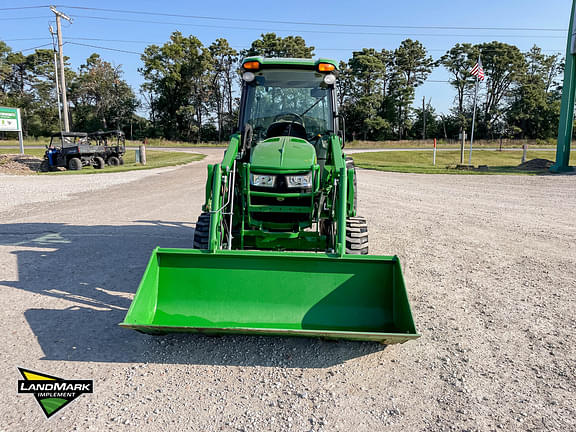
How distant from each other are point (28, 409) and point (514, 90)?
64.5 meters

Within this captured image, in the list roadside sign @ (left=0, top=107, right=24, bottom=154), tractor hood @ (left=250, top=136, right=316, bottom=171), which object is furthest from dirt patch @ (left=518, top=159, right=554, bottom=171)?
roadside sign @ (left=0, top=107, right=24, bottom=154)

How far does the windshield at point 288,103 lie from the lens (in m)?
5.71

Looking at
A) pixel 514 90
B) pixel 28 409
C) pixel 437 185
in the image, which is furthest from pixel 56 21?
pixel 514 90

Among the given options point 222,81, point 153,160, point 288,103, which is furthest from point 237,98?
point 288,103

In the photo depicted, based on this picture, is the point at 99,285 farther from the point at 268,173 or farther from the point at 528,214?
the point at 528,214

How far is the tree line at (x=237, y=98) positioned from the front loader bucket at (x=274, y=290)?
51.0m

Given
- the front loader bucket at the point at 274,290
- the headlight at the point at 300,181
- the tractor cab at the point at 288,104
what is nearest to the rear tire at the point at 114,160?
the tractor cab at the point at 288,104

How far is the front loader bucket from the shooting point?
3723mm

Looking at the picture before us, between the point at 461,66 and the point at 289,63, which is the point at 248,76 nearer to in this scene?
the point at 289,63

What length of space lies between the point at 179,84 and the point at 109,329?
185ft

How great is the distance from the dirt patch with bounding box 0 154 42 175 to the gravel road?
16.0 meters

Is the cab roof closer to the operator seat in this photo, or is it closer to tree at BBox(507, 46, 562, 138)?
the operator seat

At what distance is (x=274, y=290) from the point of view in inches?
150

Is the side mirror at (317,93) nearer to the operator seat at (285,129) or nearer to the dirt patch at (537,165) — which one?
the operator seat at (285,129)
